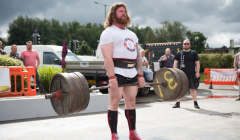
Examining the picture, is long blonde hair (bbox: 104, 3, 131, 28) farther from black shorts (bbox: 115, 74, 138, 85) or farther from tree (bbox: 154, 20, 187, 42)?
tree (bbox: 154, 20, 187, 42)

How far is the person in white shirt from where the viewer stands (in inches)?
152

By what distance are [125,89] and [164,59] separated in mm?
7698

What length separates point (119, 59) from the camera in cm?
396

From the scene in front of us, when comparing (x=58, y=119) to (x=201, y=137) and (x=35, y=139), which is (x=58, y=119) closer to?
(x=35, y=139)

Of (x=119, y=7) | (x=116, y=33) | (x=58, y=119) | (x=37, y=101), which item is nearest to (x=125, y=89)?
(x=116, y=33)

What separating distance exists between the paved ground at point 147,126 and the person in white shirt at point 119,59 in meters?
0.58

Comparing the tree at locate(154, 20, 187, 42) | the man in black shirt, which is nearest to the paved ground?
the man in black shirt

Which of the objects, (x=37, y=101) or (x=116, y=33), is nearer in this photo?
(x=116, y=33)

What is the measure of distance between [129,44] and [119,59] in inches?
9.9

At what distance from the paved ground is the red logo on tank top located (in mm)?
1369

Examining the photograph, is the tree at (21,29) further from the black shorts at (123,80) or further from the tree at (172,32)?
the black shorts at (123,80)

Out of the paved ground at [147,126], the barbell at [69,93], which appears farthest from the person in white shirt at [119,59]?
the paved ground at [147,126]

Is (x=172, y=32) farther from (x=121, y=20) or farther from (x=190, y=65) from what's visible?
(x=121, y=20)

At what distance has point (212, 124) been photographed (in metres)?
5.45
